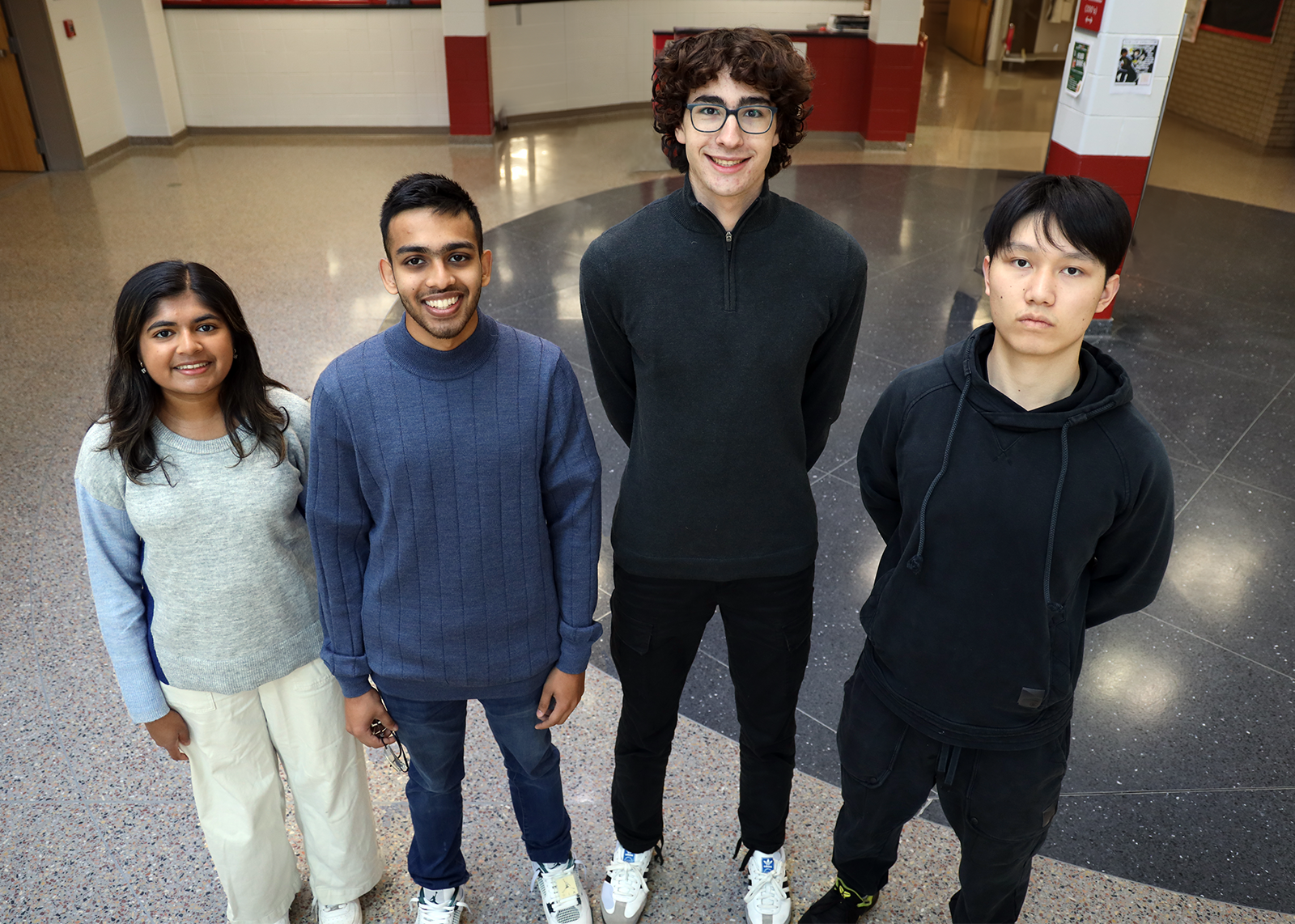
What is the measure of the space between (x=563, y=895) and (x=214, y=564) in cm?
97

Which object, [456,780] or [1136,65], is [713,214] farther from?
[1136,65]

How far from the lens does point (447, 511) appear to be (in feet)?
5.08

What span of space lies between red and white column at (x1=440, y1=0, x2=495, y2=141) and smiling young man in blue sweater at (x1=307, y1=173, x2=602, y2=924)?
305 inches

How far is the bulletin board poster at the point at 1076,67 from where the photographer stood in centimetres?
460

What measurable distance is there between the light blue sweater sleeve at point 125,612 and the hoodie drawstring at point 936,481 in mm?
1337

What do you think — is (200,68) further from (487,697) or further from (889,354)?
(487,697)

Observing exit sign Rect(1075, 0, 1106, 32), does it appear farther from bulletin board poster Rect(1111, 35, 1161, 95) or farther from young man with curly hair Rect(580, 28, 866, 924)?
young man with curly hair Rect(580, 28, 866, 924)

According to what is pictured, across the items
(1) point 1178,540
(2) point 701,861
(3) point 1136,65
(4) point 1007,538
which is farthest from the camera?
→ (3) point 1136,65

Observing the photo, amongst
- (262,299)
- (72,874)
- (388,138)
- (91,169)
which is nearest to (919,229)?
(262,299)

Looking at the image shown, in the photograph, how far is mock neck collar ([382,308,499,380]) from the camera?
59.5 inches

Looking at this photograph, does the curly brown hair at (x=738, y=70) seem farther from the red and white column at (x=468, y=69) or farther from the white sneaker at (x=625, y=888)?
the red and white column at (x=468, y=69)

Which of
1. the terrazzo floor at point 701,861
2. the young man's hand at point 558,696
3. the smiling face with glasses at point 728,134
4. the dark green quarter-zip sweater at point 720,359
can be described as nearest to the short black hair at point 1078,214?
the dark green quarter-zip sweater at point 720,359

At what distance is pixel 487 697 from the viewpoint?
1723 mm

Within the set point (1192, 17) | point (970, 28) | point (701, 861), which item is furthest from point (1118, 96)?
point (970, 28)
